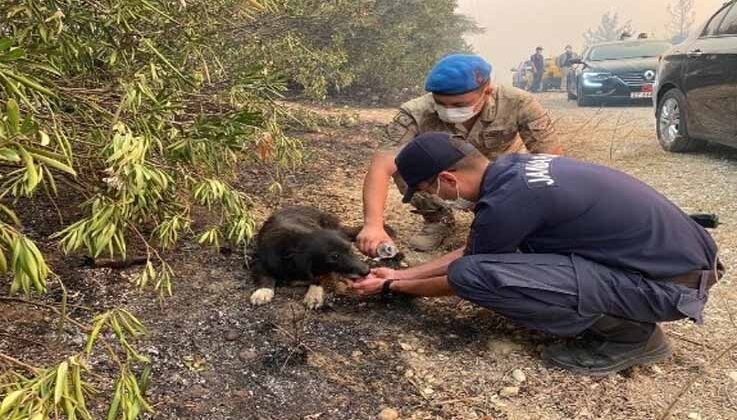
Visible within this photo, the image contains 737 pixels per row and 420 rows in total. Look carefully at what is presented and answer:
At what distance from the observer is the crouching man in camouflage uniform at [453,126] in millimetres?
3799

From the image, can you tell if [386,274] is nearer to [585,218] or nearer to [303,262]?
[303,262]

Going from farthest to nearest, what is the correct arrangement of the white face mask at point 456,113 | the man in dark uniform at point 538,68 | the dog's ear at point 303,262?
the man in dark uniform at point 538,68, the white face mask at point 456,113, the dog's ear at point 303,262

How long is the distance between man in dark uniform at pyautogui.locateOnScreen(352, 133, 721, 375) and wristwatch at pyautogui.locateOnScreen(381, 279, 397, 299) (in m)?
0.57

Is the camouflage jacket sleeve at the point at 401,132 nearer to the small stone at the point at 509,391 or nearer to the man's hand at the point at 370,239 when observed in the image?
the man's hand at the point at 370,239

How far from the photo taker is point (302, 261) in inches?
145

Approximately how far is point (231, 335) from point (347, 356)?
1.94ft

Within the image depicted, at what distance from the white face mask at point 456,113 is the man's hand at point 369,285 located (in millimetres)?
1212

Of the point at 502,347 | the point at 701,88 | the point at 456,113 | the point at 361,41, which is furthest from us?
the point at 361,41

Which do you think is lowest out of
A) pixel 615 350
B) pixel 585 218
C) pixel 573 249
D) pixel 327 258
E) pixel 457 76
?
pixel 615 350

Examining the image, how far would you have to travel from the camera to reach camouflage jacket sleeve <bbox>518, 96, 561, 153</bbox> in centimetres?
416

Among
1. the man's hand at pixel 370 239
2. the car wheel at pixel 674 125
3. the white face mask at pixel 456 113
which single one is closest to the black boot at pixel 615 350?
the man's hand at pixel 370 239

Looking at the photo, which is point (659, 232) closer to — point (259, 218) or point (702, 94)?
point (259, 218)

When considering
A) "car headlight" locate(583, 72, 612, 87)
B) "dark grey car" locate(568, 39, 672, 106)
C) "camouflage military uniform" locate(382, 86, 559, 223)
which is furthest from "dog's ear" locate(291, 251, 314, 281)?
"car headlight" locate(583, 72, 612, 87)

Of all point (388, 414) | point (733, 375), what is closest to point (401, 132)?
point (388, 414)
